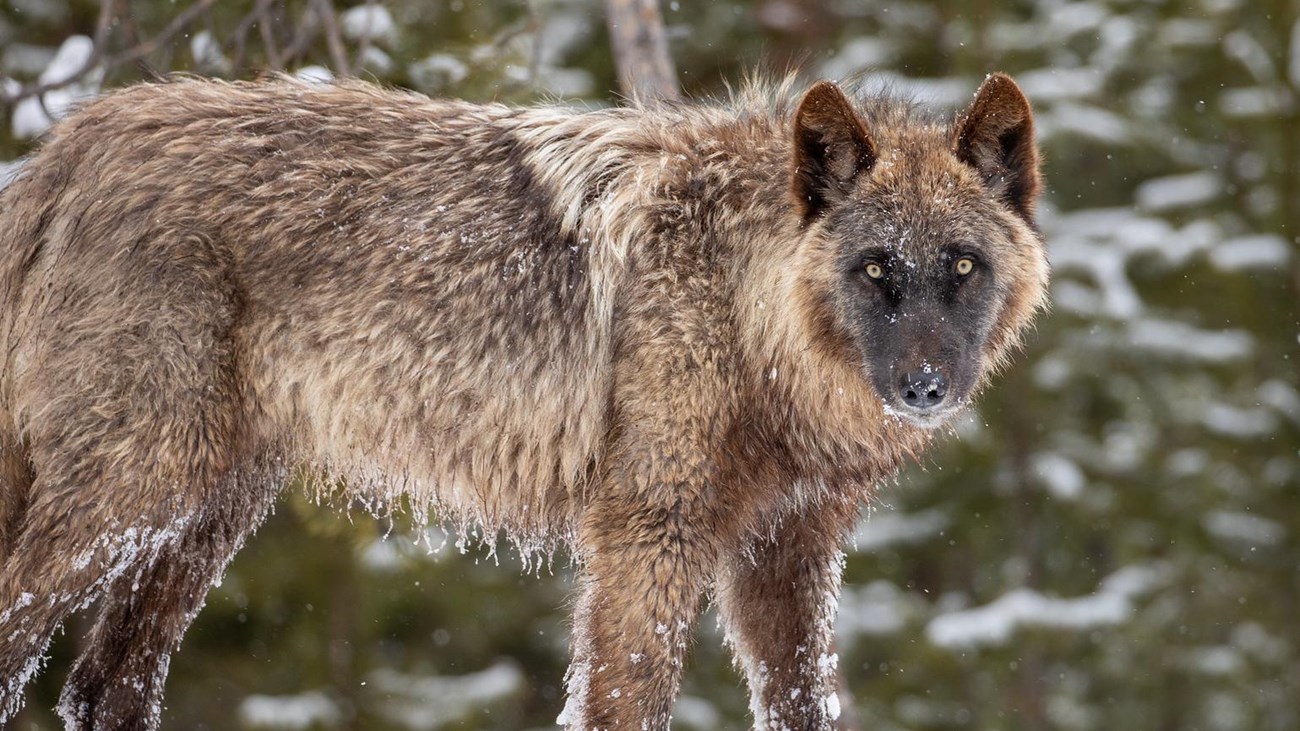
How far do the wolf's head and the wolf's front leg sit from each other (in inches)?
29.3

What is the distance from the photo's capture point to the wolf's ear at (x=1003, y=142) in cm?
439

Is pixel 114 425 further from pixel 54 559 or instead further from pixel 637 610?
pixel 637 610

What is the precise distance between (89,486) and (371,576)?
17.2 ft

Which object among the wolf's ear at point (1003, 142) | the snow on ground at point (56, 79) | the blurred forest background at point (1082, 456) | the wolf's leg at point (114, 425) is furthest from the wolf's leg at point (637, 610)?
the blurred forest background at point (1082, 456)

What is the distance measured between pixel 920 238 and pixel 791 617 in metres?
1.45

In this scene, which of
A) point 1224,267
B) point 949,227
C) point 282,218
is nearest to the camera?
point 949,227

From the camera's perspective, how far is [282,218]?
4645mm

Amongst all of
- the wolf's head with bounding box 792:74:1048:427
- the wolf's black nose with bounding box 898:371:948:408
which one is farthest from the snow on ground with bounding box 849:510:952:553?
the wolf's black nose with bounding box 898:371:948:408

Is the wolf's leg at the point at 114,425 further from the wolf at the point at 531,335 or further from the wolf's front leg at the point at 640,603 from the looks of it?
the wolf's front leg at the point at 640,603

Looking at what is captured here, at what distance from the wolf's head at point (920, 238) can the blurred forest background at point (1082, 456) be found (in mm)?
5576

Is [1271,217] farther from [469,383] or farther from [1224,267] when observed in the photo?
[469,383]

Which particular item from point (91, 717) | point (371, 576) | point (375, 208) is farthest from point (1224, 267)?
point (91, 717)

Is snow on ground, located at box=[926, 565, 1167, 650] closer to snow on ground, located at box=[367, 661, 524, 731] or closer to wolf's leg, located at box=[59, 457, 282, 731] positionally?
snow on ground, located at box=[367, 661, 524, 731]

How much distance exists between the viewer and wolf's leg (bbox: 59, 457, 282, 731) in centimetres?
495
